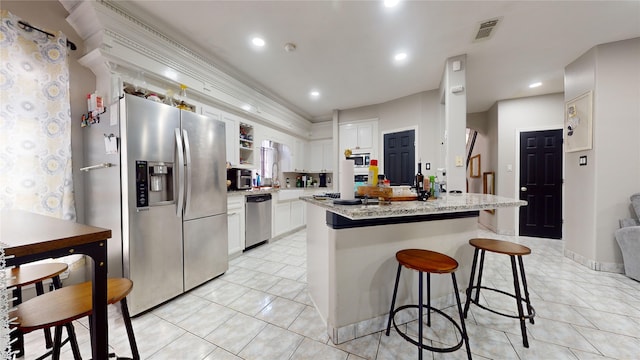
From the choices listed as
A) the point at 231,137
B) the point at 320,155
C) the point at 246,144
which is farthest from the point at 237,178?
the point at 320,155

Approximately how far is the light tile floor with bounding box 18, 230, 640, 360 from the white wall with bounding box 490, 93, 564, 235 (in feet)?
6.56

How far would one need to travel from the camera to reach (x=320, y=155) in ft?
19.1

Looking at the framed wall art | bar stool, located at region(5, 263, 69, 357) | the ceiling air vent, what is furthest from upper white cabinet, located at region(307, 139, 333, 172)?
bar stool, located at region(5, 263, 69, 357)

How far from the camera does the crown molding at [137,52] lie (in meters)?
1.99

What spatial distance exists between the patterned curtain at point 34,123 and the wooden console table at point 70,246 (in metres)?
1.43

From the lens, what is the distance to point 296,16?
7.22 feet

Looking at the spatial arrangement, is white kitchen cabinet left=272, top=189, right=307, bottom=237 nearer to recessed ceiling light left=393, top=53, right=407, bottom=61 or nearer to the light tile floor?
the light tile floor

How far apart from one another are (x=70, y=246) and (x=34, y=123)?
2.10 m

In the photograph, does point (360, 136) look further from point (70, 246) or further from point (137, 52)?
point (70, 246)

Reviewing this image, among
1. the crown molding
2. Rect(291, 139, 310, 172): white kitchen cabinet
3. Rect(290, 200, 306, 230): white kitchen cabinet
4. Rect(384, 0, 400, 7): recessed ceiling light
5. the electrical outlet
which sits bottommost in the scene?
Rect(290, 200, 306, 230): white kitchen cabinet

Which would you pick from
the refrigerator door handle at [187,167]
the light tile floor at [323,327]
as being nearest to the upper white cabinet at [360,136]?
the light tile floor at [323,327]

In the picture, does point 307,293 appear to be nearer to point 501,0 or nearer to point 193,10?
point 193,10

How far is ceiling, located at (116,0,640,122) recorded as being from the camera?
2092 mm

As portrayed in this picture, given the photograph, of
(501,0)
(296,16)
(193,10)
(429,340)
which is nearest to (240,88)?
(193,10)
